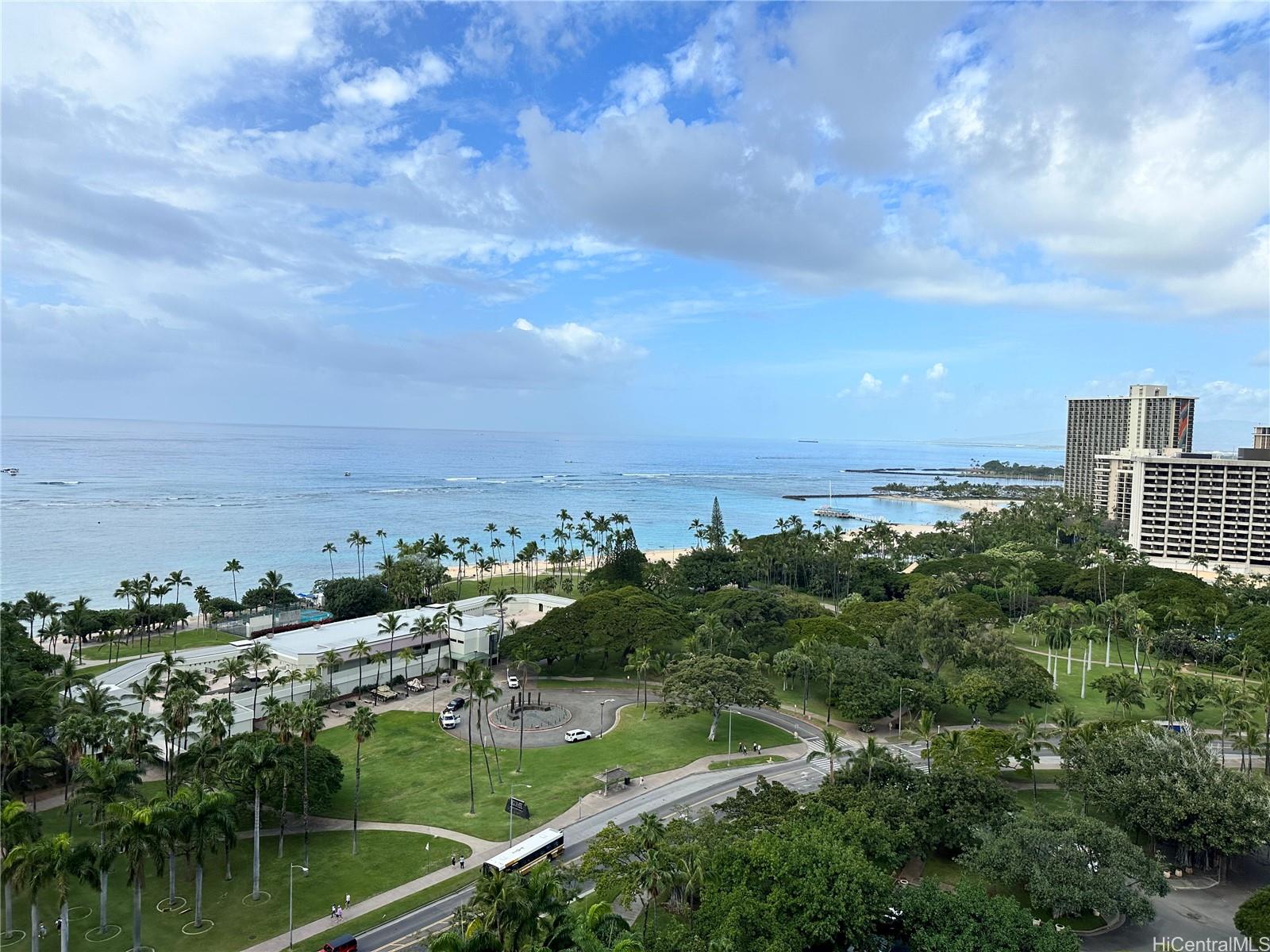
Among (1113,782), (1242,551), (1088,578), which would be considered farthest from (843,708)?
(1242,551)

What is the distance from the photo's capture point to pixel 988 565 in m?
110

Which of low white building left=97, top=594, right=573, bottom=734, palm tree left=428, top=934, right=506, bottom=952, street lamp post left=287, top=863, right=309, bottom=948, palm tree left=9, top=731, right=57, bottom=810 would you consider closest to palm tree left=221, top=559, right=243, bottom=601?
low white building left=97, top=594, right=573, bottom=734

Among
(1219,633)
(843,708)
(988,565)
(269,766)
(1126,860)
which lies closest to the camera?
(1126,860)

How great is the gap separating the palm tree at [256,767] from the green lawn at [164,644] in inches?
1826

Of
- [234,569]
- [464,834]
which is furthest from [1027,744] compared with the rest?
[234,569]

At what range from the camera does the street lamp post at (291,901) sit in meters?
32.9

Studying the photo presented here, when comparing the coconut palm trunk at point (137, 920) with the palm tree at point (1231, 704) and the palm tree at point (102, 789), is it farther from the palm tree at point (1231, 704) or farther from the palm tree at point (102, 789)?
the palm tree at point (1231, 704)

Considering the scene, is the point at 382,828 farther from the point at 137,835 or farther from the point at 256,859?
the point at 137,835

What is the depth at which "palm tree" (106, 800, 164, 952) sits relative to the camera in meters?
30.6

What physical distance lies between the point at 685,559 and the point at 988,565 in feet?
151

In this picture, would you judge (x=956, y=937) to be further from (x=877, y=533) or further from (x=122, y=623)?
(x=877, y=533)

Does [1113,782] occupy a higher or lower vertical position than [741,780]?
higher

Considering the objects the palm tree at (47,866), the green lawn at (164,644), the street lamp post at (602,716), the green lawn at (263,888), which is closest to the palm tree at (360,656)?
the green lawn at (164,644)

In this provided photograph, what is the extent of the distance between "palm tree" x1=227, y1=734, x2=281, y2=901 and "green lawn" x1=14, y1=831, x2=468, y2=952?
1446mm
